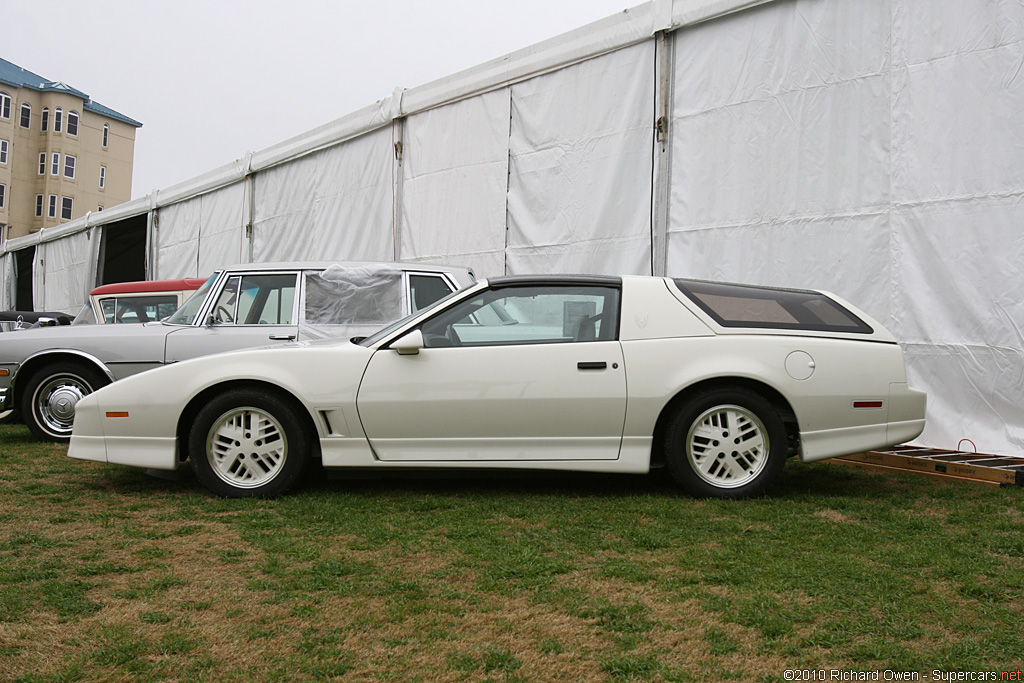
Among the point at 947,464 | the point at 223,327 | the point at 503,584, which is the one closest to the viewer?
the point at 503,584

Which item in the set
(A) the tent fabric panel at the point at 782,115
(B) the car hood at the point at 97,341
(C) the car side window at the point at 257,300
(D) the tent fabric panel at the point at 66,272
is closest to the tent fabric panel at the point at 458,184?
(A) the tent fabric panel at the point at 782,115

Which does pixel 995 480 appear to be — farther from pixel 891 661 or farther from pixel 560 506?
pixel 891 661

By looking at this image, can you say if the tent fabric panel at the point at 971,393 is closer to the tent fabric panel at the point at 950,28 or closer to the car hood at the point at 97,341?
the tent fabric panel at the point at 950,28

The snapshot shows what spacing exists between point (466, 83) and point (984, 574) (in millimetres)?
8677

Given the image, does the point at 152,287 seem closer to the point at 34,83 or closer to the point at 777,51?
the point at 777,51

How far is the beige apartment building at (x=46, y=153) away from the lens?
4806 cm

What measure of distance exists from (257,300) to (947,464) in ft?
17.2

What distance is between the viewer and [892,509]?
15.1ft

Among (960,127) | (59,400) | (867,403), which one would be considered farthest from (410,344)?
(960,127)

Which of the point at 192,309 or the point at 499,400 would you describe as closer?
the point at 499,400

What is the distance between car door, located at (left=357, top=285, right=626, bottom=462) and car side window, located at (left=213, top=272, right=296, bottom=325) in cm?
237

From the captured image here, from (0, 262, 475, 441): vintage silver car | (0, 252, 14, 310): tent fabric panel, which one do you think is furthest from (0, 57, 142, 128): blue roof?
(0, 262, 475, 441): vintage silver car

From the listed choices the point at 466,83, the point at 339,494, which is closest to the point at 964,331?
the point at 339,494

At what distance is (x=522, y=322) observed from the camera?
4.90 meters
